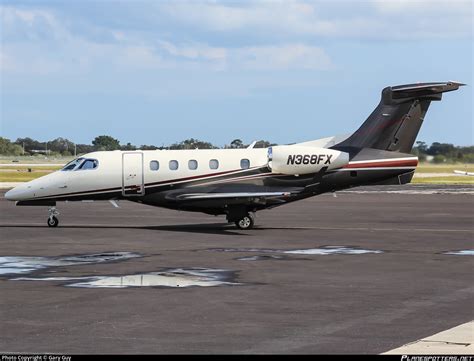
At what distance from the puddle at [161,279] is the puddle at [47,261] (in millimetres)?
1720

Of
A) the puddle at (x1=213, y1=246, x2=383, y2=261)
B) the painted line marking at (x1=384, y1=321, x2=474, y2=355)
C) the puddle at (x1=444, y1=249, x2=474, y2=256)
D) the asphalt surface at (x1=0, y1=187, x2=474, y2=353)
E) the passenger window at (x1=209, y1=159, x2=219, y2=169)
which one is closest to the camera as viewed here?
the painted line marking at (x1=384, y1=321, x2=474, y2=355)

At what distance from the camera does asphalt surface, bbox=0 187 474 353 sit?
1205 cm

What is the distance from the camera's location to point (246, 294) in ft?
53.2

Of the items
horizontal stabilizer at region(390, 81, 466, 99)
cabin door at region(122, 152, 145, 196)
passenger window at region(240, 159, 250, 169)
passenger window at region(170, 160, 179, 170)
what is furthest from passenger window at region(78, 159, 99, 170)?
horizontal stabilizer at region(390, 81, 466, 99)

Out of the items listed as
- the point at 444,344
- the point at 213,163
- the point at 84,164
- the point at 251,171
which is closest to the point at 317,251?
the point at 251,171

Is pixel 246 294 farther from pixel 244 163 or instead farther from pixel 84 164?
pixel 84 164

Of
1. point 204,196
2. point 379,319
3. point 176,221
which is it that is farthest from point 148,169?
point 379,319

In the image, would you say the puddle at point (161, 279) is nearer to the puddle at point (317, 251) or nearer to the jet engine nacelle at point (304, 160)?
the puddle at point (317, 251)

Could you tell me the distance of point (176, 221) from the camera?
3603 centimetres

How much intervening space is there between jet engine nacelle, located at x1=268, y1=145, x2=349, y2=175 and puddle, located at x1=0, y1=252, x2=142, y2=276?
9.00 metres

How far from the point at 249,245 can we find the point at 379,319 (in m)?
12.4

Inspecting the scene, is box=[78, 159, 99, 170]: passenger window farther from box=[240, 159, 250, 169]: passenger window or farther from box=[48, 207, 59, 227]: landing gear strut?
box=[240, 159, 250, 169]: passenger window

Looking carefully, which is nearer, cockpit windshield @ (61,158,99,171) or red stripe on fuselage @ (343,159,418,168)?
red stripe on fuselage @ (343,159,418,168)

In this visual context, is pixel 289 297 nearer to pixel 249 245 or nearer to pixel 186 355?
pixel 186 355
